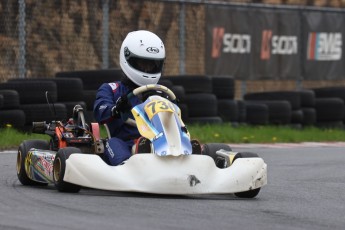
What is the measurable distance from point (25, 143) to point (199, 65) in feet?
29.6

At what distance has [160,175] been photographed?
24.4 ft

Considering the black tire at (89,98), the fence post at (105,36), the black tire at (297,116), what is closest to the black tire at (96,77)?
the black tire at (89,98)

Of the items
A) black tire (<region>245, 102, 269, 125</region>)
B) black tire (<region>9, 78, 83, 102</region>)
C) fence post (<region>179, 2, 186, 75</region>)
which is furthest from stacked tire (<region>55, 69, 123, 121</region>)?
black tire (<region>245, 102, 269, 125</region>)

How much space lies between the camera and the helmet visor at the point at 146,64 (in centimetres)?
854

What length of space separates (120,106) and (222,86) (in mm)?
7685

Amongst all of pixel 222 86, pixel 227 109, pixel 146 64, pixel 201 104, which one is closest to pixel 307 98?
pixel 227 109

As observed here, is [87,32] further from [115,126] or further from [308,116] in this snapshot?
[115,126]

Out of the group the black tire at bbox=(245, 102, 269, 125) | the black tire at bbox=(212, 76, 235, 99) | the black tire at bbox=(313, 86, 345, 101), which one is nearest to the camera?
the black tire at bbox=(212, 76, 235, 99)

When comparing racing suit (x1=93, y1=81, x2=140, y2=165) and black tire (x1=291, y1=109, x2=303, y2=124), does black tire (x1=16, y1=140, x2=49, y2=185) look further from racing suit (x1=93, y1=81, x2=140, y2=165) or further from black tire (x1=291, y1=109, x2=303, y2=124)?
black tire (x1=291, y1=109, x2=303, y2=124)

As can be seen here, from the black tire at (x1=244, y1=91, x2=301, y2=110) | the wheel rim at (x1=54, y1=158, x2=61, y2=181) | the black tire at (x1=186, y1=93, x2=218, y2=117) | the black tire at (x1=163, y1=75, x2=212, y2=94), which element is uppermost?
Answer: the wheel rim at (x1=54, y1=158, x2=61, y2=181)

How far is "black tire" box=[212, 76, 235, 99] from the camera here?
15.8m

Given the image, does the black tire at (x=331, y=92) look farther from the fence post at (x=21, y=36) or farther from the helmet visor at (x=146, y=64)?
the helmet visor at (x=146, y=64)

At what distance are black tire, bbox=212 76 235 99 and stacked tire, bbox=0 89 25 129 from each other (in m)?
3.67

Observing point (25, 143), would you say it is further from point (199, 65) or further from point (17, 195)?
point (199, 65)
